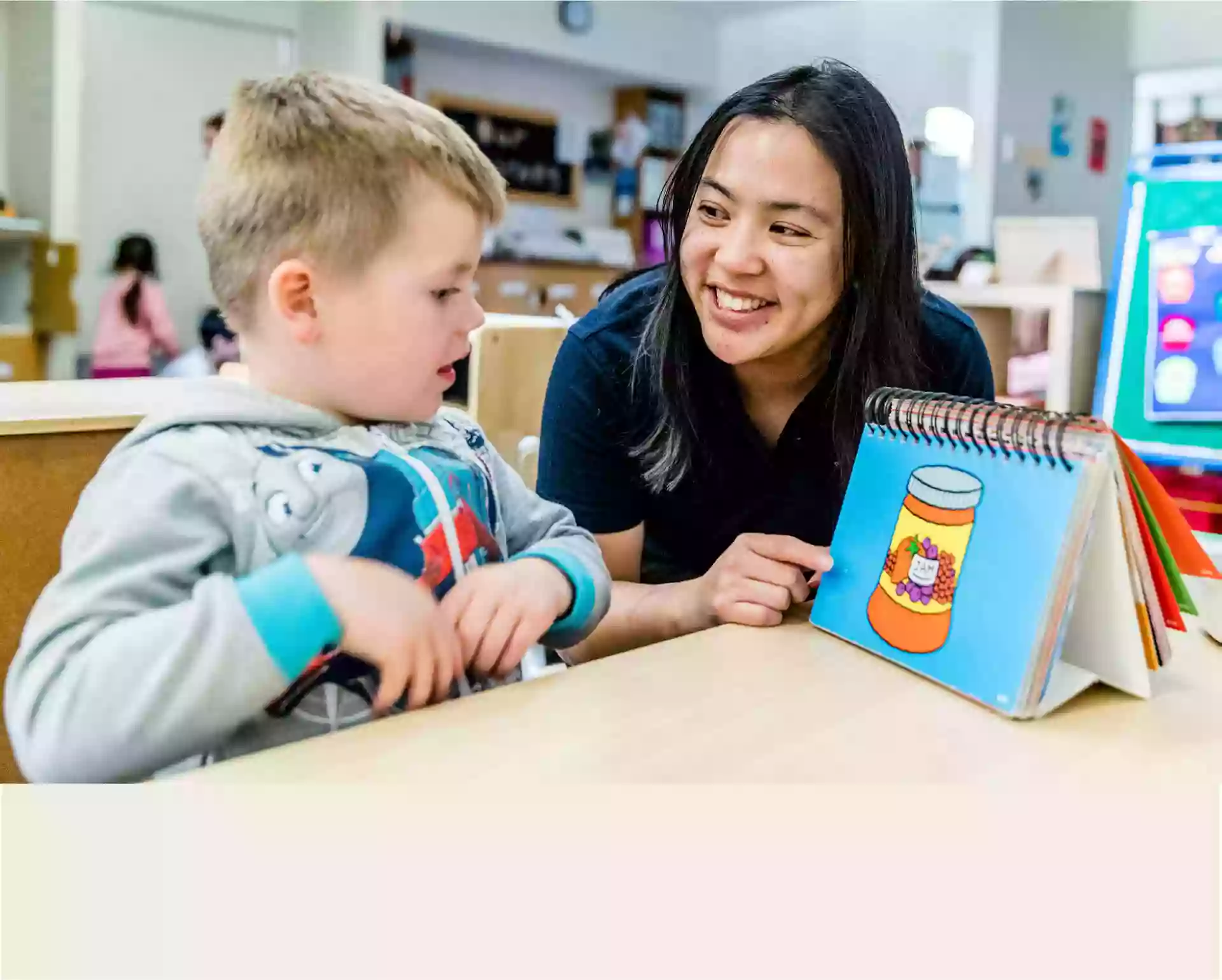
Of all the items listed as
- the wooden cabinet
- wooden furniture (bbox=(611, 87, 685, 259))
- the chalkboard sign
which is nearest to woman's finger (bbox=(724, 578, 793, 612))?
the wooden cabinet

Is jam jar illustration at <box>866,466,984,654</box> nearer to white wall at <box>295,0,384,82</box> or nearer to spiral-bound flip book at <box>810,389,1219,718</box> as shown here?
spiral-bound flip book at <box>810,389,1219,718</box>

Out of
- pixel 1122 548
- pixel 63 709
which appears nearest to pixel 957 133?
pixel 1122 548

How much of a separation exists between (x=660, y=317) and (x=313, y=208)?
0.47 metres

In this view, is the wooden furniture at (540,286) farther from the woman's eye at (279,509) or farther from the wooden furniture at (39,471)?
the woman's eye at (279,509)

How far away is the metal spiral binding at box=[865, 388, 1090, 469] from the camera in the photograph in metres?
0.69

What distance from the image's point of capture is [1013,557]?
2.29ft

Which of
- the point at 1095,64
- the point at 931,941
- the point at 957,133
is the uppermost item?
the point at 1095,64

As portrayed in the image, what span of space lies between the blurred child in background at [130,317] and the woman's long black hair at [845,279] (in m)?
3.42

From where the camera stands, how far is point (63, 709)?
0.55 meters

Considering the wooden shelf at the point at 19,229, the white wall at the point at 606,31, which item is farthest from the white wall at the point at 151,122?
the white wall at the point at 606,31

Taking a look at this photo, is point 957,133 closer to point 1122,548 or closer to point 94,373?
point 94,373

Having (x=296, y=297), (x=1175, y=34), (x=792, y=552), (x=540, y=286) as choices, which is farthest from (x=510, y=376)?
(x=1175, y=34)

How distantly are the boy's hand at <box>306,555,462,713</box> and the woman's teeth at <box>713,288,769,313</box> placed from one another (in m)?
0.47

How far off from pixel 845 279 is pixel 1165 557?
38 cm
